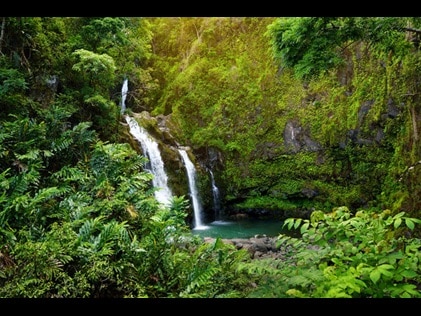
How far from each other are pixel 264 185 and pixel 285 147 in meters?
2.05

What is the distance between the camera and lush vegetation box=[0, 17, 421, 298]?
2.84m

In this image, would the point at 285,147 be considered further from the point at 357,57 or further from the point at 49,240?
the point at 49,240

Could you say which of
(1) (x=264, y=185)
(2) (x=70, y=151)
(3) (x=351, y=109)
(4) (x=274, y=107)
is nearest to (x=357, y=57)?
(3) (x=351, y=109)

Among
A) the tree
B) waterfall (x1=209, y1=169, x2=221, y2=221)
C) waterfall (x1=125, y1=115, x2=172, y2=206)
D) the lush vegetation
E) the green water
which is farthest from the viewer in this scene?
waterfall (x1=209, y1=169, x2=221, y2=221)

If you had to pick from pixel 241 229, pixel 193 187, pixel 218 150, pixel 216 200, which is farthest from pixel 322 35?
pixel 218 150

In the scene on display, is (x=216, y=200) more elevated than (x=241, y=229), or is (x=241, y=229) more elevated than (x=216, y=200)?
(x=216, y=200)

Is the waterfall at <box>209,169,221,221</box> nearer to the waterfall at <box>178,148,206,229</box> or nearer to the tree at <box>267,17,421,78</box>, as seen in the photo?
the waterfall at <box>178,148,206,229</box>

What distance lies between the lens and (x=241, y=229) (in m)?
13.5

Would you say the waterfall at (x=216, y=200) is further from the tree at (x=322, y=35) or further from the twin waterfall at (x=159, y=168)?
the tree at (x=322, y=35)

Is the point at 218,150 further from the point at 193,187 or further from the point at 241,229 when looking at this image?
the point at 241,229

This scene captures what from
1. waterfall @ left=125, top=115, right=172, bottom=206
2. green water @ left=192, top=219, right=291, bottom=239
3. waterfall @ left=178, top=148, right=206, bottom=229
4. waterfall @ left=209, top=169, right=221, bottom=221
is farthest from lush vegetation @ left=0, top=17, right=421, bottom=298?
waterfall @ left=178, top=148, right=206, bottom=229

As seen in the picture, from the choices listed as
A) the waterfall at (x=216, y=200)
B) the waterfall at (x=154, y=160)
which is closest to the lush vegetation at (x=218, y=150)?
the waterfall at (x=216, y=200)

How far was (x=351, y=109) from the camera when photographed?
47.2ft

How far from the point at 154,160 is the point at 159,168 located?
376mm
